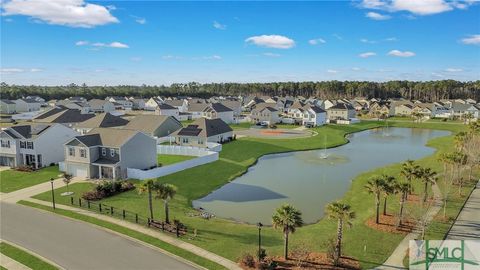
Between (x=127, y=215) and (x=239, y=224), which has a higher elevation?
(x=127, y=215)

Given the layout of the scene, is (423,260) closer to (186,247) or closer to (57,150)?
(186,247)

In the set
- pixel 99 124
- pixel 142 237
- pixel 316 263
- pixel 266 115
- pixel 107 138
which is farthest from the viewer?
pixel 266 115

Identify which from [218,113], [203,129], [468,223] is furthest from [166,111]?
[468,223]

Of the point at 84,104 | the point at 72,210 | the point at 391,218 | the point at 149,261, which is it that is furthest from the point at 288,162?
the point at 84,104

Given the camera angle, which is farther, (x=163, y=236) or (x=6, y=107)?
(x=6, y=107)

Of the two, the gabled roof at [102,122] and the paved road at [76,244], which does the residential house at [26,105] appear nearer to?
the gabled roof at [102,122]

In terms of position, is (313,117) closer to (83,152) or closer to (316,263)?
(83,152)

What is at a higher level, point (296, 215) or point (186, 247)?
point (296, 215)
